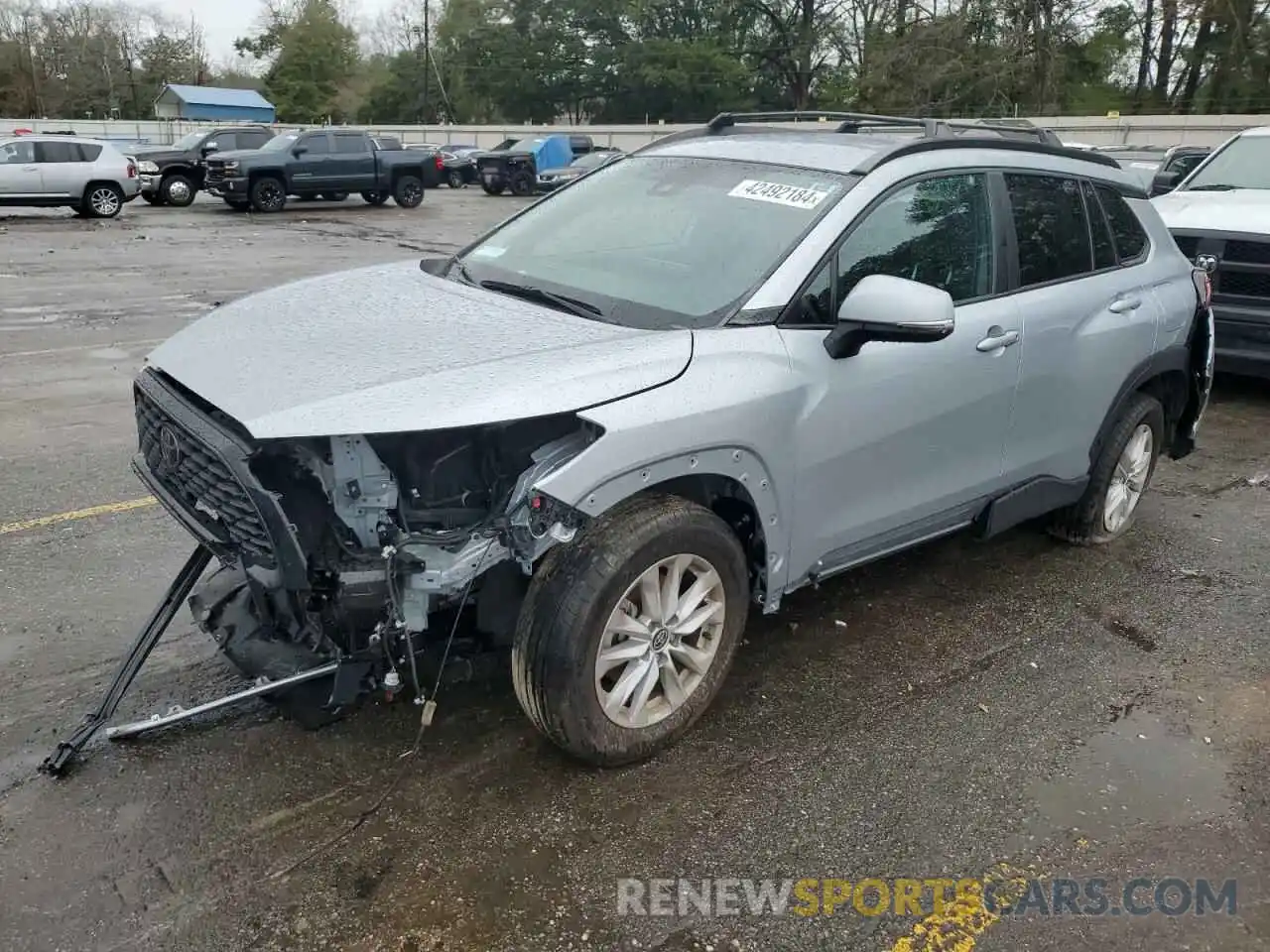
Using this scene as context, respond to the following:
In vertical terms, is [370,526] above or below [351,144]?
below

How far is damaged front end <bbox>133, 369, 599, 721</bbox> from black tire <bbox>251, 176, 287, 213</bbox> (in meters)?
22.0

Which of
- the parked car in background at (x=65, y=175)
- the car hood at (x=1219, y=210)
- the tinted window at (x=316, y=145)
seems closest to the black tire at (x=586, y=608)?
the car hood at (x=1219, y=210)

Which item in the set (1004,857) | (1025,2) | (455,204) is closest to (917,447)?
(1004,857)

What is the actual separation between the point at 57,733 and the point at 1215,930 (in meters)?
3.39

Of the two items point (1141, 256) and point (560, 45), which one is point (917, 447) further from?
point (560, 45)

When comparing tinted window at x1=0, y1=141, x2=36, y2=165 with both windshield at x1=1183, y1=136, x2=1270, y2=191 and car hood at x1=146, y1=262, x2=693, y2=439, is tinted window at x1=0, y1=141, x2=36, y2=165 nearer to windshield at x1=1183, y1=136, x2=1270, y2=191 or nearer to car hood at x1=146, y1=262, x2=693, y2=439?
windshield at x1=1183, y1=136, x2=1270, y2=191

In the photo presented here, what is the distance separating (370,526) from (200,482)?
54 centimetres

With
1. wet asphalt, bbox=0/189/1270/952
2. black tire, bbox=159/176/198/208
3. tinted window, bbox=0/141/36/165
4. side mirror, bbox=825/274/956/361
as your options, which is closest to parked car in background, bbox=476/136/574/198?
black tire, bbox=159/176/198/208

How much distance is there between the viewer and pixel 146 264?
1503cm

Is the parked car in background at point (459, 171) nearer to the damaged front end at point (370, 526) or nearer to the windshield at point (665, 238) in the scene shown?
the windshield at point (665, 238)

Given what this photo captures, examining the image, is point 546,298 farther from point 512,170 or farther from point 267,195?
point 512,170

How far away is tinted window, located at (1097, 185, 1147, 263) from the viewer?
15.6ft

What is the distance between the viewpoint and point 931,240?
3.85 m

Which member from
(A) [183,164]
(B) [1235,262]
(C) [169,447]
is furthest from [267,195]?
(C) [169,447]
